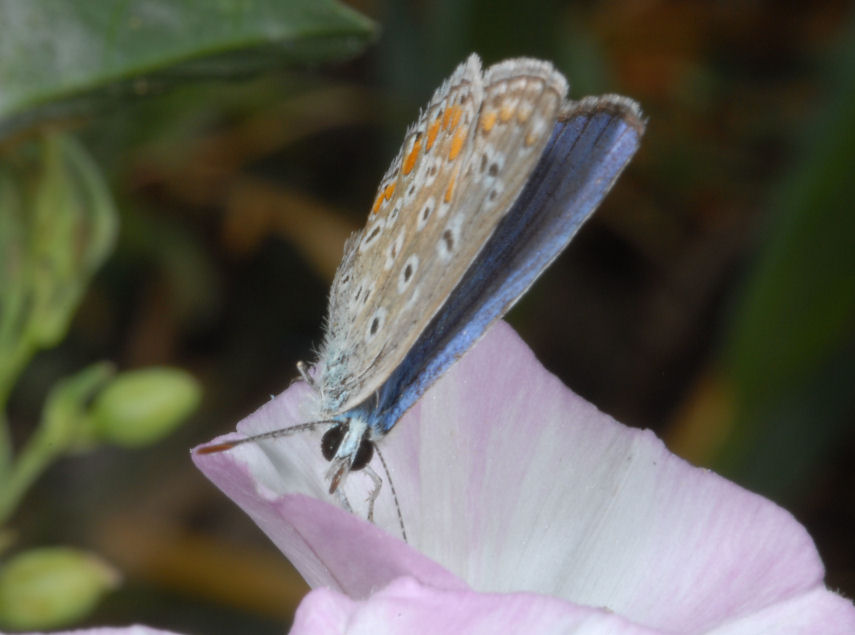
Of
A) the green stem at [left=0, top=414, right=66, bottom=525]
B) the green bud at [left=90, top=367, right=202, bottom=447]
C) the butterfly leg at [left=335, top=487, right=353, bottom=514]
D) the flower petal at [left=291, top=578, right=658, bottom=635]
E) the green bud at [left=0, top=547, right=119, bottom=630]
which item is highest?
the flower petal at [left=291, top=578, right=658, bottom=635]

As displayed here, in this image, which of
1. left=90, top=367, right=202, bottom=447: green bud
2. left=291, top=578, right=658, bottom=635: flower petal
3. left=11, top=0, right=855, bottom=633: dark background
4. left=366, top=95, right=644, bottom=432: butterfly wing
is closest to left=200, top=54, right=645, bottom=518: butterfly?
left=366, top=95, right=644, bottom=432: butterfly wing

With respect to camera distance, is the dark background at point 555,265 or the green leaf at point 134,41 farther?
the dark background at point 555,265

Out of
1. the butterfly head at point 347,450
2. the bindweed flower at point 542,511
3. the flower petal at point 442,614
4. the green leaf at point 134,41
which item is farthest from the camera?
the green leaf at point 134,41

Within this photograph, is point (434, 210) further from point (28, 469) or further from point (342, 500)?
point (28, 469)

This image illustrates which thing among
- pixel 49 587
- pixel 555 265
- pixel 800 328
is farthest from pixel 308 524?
pixel 555 265

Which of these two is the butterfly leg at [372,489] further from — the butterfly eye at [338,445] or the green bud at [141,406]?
the green bud at [141,406]

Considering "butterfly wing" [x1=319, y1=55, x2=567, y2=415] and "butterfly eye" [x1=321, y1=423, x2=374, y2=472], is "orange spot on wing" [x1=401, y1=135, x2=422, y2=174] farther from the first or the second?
"butterfly eye" [x1=321, y1=423, x2=374, y2=472]

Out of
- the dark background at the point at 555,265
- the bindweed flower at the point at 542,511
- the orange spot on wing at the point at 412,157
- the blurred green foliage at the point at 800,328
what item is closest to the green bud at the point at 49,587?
the bindweed flower at the point at 542,511
